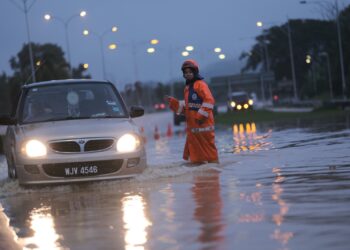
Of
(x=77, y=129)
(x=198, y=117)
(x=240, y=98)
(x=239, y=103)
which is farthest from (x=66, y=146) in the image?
(x=240, y=98)

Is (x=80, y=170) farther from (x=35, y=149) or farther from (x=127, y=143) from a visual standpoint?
(x=127, y=143)

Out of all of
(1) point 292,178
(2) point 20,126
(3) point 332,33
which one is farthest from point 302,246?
(3) point 332,33

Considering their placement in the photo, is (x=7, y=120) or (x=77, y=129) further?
(x=7, y=120)

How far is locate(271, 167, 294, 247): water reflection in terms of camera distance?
6.88 m

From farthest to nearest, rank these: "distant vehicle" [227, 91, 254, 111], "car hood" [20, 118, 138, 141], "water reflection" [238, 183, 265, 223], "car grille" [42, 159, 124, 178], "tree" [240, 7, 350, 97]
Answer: "tree" [240, 7, 350, 97] < "distant vehicle" [227, 91, 254, 111] < "car hood" [20, 118, 138, 141] < "car grille" [42, 159, 124, 178] < "water reflection" [238, 183, 265, 223]

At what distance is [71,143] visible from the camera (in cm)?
1117

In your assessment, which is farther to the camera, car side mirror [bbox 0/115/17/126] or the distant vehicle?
the distant vehicle

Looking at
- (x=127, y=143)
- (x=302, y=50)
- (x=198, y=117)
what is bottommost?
(x=127, y=143)

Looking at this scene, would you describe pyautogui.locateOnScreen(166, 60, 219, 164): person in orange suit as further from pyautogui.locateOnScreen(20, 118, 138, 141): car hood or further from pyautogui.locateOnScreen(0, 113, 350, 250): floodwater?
pyautogui.locateOnScreen(20, 118, 138, 141): car hood

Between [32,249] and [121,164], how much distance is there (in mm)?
4310

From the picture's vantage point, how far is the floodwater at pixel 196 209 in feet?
23.3

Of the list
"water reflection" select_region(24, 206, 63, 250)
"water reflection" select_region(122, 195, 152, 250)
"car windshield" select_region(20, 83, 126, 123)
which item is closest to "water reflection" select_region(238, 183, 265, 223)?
"water reflection" select_region(122, 195, 152, 250)

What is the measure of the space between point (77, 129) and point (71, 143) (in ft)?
0.87

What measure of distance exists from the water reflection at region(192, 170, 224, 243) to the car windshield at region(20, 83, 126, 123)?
1.81m
